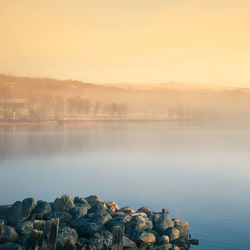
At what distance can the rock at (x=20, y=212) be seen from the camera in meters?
10.7

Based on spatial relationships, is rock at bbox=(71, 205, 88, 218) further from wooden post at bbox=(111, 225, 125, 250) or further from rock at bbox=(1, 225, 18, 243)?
wooden post at bbox=(111, 225, 125, 250)

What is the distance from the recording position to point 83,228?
1027cm

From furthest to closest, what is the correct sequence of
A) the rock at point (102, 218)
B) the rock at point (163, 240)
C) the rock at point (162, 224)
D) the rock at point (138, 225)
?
the rock at point (162, 224) < the rock at point (102, 218) < the rock at point (138, 225) < the rock at point (163, 240)

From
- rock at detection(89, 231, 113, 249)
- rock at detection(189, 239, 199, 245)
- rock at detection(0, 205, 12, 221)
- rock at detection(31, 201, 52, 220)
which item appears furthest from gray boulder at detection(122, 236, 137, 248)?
rock at detection(0, 205, 12, 221)

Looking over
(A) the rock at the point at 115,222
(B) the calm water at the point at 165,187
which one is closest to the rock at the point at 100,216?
(A) the rock at the point at 115,222

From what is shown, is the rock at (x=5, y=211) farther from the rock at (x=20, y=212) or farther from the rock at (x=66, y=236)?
the rock at (x=66, y=236)

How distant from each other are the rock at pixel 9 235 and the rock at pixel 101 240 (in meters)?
2.03

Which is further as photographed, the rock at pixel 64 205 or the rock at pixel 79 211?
the rock at pixel 64 205

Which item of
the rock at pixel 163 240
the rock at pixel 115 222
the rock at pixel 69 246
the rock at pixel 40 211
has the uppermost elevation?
the rock at pixel 40 211

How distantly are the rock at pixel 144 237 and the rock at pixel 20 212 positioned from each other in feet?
10.7

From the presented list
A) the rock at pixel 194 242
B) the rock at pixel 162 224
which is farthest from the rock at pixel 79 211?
the rock at pixel 194 242

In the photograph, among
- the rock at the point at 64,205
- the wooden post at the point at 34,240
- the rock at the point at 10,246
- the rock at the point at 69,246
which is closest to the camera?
the wooden post at the point at 34,240

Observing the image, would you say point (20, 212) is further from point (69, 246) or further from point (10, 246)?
point (69, 246)

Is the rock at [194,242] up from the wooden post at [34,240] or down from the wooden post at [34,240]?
down
